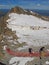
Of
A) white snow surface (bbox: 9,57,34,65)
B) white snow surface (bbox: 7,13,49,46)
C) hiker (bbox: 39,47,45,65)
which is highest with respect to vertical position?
white snow surface (bbox: 7,13,49,46)

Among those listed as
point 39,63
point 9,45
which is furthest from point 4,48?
point 39,63

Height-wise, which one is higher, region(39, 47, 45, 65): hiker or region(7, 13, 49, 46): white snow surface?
region(7, 13, 49, 46): white snow surface

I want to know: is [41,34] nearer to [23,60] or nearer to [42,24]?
[42,24]

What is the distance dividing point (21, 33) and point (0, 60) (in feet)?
2.14

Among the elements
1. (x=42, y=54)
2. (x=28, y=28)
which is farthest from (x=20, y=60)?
(x=28, y=28)

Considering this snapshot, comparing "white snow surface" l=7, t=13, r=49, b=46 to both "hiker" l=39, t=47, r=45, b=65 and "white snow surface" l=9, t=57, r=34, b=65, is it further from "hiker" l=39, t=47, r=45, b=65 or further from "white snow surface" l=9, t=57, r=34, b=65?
"white snow surface" l=9, t=57, r=34, b=65

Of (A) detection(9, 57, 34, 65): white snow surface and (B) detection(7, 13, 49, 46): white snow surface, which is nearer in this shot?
(A) detection(9, 57, 34, 65): white snow surface

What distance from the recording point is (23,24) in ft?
21.9

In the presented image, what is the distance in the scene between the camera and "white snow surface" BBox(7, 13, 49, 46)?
253 inches

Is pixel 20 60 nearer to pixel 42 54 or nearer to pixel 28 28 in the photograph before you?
pixel 42 54

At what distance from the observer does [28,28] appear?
21.9 ft

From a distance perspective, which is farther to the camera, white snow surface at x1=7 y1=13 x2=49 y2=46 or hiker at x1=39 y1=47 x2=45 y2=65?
white snow surface at x1=7 y1=13 x2=49 y2=46

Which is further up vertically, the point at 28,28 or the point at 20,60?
the point at 28,28

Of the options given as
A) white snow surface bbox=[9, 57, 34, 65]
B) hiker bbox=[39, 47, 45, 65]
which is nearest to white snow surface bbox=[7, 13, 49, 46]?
hiker bbox=[39, 47, 45, 65]
